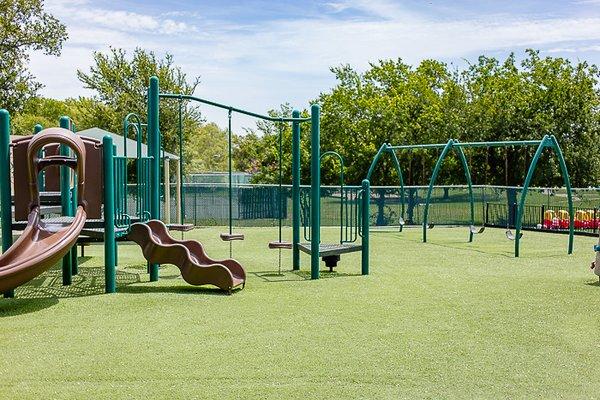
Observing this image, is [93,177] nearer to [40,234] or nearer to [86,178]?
[86,178]

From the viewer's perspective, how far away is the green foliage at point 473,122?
31.8 meters

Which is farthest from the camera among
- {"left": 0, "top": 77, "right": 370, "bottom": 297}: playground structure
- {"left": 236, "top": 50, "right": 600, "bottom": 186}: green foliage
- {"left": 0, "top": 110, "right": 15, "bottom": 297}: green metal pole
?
{"left": 236, "top": 50, "right": 600, "bottom": 186}: green foliage

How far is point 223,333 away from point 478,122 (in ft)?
93.8

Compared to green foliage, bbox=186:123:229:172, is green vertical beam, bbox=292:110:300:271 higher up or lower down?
lower down

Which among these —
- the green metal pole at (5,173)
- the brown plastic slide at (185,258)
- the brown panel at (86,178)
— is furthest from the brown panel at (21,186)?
the brown plastic slide at (185,258)

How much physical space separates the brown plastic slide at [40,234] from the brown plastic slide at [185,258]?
34.7 inches

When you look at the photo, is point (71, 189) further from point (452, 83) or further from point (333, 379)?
point (452, 83)

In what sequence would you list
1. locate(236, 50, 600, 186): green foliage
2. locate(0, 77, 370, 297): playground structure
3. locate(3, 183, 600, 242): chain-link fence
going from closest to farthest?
locate(0, 77, 370, 297): playground structure → locate(3, 183, 600, 242): chain-link fence → locate(236, 50, 600, 186): green foliage

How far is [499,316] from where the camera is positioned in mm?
7301

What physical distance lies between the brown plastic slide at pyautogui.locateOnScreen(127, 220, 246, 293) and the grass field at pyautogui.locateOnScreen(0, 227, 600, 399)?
0.21 m

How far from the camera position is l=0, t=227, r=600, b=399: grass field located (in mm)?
4918

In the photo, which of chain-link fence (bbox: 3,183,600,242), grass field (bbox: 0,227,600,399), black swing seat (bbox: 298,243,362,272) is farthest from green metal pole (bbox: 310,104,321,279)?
chain-link fence (bbox: 3,183,600,242)

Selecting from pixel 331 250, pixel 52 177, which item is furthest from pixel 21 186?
pixel 331 250

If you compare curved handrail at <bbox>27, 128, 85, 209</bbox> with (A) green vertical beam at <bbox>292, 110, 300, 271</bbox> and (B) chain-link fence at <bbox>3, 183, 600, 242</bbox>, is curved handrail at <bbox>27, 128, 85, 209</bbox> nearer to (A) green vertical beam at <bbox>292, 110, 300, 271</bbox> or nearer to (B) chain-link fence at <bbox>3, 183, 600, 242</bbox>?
(A) green vertical beam at <bbox>292, 110, 300, 271</bbox>
